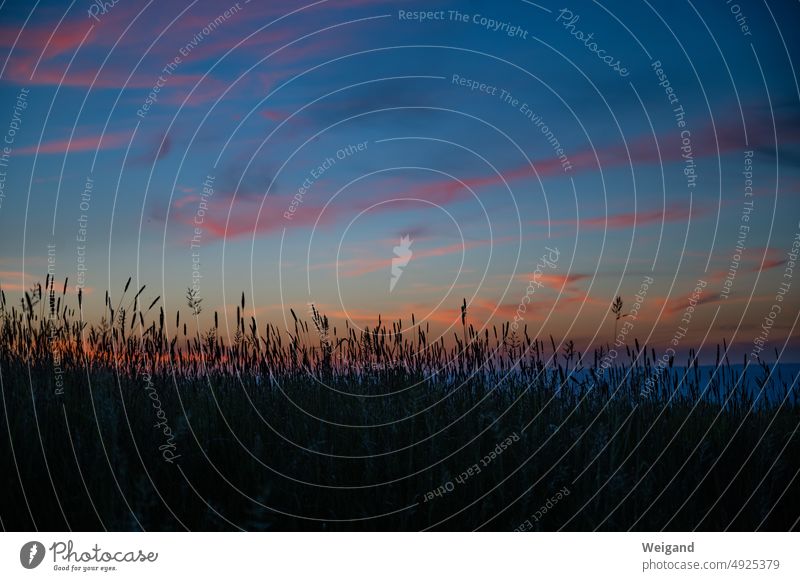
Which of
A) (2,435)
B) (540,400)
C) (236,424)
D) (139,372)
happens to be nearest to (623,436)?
(540,400)

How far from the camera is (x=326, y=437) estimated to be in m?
5.39

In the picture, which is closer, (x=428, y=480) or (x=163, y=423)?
(x=428, y=480)

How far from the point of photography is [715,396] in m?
6.48

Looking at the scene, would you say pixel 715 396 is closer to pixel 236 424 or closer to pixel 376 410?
pixel 376 410

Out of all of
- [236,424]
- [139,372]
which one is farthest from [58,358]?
[236,424]

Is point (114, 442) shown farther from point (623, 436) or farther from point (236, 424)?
point (623, 436)

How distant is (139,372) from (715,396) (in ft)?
14.3
